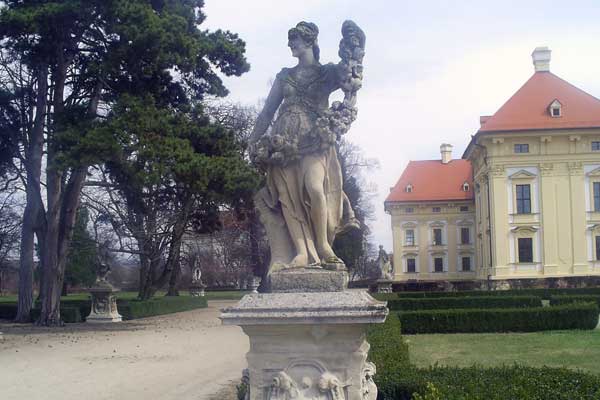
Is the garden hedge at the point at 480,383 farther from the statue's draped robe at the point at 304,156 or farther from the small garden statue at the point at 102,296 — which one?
the small garden statue at the point at 102,296

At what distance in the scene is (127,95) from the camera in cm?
2014

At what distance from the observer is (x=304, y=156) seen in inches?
211

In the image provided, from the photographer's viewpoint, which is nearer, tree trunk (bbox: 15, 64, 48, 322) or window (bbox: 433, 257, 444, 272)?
tree trunk (bbox: 15, 64, 48, 322)

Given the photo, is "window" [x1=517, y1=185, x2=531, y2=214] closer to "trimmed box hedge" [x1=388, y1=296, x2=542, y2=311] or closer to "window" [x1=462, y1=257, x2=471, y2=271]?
"window" [x1=462, y1=257, x2=471, y2=271]

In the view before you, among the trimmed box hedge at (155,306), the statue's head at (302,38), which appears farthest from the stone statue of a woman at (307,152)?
the trimmed box hedge at (155,306)

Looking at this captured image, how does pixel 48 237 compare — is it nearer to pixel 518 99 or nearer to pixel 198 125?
pixel 198 125

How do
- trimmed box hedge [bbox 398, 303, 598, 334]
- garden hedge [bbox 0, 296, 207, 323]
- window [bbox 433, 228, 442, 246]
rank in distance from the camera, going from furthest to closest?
1. window [bbox 433, 228, 442, 246]
2. garden hedge [bbox 0, 296, 207, 323]
3. trimmed box hedge [bbox 398, 303, 598, 334]

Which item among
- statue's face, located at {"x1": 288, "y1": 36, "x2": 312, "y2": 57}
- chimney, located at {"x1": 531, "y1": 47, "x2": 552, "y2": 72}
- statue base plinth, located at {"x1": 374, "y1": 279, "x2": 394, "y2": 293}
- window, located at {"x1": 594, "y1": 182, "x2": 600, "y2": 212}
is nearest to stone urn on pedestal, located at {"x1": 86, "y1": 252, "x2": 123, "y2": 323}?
statue base plinth, located at {"x1": 374, "y1": 279, "x2": 394, "y2": 293}

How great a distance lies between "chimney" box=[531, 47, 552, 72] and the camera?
51.2 meters

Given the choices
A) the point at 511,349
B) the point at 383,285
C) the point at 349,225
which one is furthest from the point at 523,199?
the point at 349,225

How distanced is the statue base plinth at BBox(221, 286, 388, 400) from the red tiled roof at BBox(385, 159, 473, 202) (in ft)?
191

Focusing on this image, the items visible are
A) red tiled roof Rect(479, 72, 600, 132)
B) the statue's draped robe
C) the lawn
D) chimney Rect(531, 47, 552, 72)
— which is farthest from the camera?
chimney Rect(531, 47, 552, 72)

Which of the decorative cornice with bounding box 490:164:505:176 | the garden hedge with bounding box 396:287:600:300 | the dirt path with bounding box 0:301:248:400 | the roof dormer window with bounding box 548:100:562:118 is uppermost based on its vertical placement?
the roof dormer window with bounding box 548:100:562:118

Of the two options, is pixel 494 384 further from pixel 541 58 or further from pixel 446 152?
pixel 446 152
